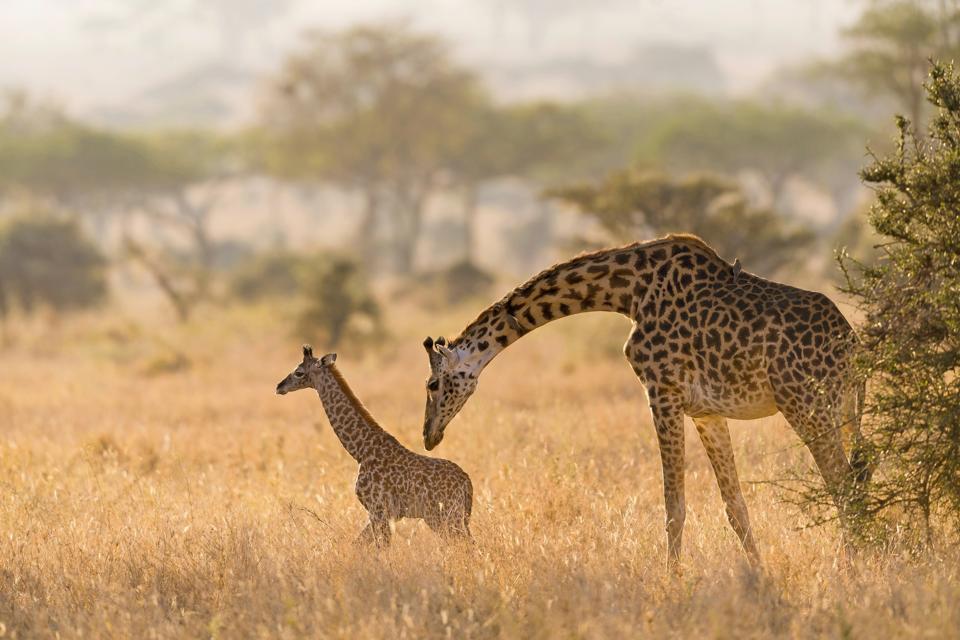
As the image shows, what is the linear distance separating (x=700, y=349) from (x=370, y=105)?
4539 centimetres

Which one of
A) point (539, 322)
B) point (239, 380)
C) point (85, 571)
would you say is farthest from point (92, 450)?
point (239, 380)

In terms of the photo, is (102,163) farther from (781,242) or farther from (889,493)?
(889,493)

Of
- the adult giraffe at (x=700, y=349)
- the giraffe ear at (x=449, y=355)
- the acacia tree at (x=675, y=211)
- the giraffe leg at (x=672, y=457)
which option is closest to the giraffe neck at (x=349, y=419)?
the adult giraffe at (x=700, y=349)

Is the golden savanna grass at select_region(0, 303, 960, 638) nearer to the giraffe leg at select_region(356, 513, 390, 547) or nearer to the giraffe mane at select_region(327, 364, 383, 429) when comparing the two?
the giraffe leg at select_region(356, 513, 390, 547)

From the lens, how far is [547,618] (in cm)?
568

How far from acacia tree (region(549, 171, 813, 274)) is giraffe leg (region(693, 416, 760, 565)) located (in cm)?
1230

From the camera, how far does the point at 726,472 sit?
24.0ft

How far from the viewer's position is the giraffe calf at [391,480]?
7.35 m

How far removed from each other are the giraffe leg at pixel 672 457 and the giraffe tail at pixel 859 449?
1.03 metres

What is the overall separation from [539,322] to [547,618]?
7.44ft

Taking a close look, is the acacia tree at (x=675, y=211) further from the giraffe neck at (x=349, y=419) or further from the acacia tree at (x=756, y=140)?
the acacia tree at (x=756, y=140)

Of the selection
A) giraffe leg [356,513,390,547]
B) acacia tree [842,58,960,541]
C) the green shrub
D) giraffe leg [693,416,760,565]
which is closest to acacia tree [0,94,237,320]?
the green shrub

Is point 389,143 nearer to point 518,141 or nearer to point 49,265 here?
point 518,141

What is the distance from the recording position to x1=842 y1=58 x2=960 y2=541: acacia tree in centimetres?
667
